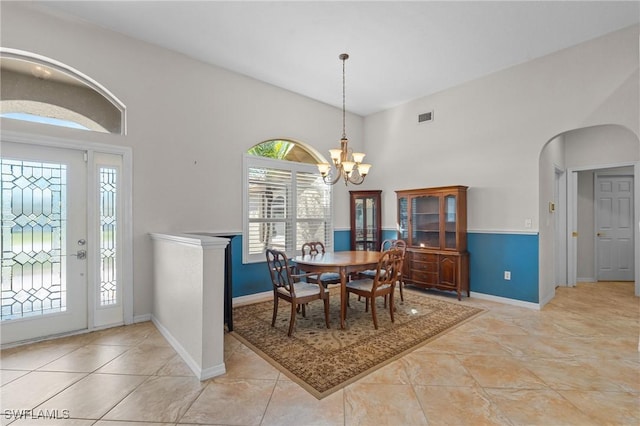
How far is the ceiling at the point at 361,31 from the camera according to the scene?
9.59 ft

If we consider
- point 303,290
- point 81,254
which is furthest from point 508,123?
point 81,254

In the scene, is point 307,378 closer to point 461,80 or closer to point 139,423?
point 139,423

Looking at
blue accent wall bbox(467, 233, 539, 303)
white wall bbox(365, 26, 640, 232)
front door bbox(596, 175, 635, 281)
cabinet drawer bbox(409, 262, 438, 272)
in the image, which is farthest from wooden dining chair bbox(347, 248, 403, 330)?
front door bbox(596, 175, 635, 281)

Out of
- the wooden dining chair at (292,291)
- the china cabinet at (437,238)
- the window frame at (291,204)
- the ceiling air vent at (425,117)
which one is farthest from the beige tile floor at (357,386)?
the ceiling air vent at (425,117)

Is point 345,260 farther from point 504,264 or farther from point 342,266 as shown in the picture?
point 504,264

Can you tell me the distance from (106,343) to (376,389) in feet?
8.63

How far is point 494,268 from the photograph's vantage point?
436 centimetres

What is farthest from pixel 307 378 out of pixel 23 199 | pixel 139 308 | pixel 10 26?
pixel 10 26

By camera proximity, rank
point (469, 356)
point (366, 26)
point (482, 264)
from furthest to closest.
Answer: point (482, 264) < point (366, 26) < point (469, 356)

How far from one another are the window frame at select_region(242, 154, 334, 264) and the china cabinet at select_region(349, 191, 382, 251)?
48 cm

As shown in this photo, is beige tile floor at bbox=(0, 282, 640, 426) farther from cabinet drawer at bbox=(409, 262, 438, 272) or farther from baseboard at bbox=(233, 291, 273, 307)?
cabinet drawer at bbox=(409, 262, 438, 272)

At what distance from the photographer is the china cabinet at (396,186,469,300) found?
4.46 meters

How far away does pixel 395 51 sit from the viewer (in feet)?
12.1

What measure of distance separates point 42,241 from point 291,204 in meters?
3.18
